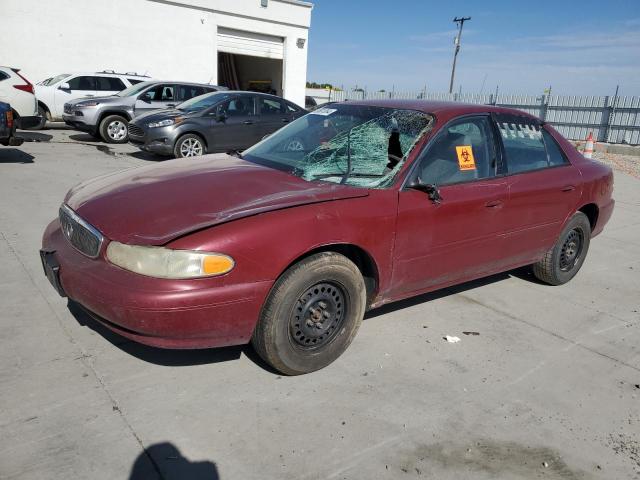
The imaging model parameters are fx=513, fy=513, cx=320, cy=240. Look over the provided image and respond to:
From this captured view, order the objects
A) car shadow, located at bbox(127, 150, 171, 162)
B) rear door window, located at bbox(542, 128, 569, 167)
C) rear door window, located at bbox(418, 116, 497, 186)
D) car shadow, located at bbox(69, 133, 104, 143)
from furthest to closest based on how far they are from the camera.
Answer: car shadow, located at bbox(69, 133, 104, 143) → car shadow, located at bbox(127, 150, 171, 162) → rear door window, located at bbox(542, 128, 569, 167) → rear door window, located at bbox(418, 116, 497, 186)

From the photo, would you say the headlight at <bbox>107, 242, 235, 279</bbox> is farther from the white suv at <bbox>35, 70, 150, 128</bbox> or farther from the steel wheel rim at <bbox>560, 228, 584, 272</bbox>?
the white suv at <bbox>35, 70, 150, 128</bbox>

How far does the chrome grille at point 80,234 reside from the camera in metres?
2.79

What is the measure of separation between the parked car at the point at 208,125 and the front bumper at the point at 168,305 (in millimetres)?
7764

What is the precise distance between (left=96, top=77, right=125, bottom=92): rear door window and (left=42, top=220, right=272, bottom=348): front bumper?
13.5 metres

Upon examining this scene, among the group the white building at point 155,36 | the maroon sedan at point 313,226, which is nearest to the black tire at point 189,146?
the maroon sedan at point 313,226

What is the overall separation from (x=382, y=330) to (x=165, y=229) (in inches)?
70.4

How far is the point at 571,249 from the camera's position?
4.83 metres

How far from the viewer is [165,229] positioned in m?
2.65

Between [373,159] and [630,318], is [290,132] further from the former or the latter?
[630,318]

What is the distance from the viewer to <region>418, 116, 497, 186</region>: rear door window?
3.51 meters

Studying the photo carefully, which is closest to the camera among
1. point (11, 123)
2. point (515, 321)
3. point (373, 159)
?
point (373, 159)

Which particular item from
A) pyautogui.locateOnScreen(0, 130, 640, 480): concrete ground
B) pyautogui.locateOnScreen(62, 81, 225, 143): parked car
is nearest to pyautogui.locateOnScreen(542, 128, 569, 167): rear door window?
pyautogui.locateOnScreen(0, 130, 640, 480): concrete ground

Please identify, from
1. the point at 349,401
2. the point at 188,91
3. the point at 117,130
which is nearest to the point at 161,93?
the point at 188,91

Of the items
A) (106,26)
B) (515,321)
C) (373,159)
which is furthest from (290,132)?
(106,26)
